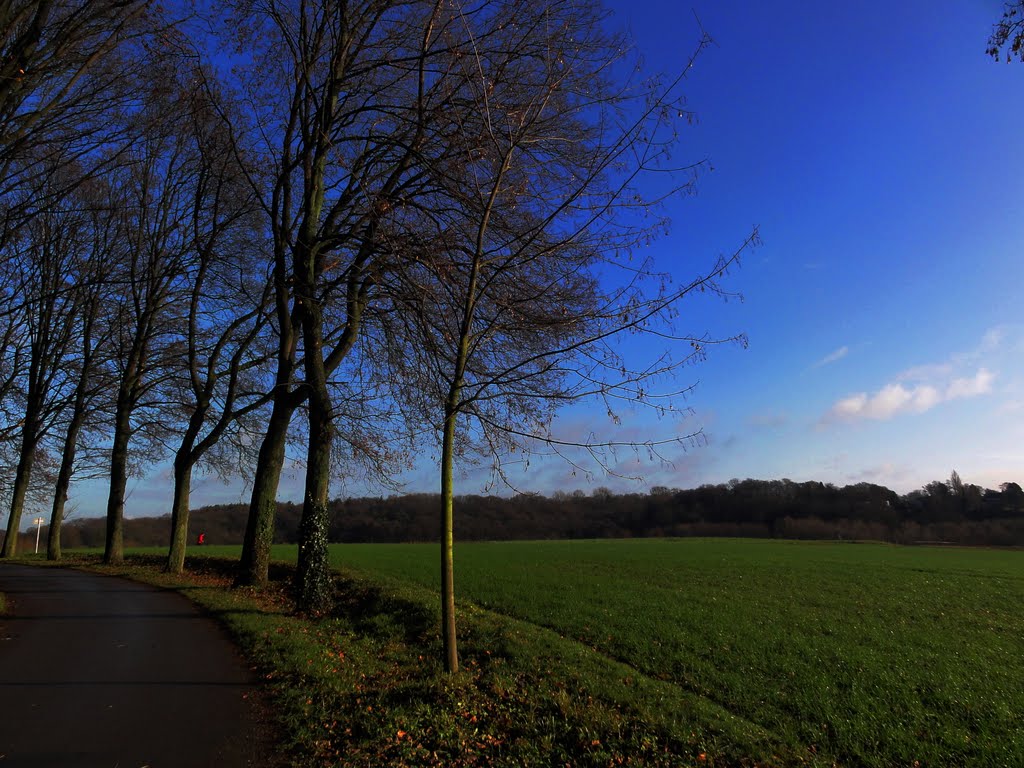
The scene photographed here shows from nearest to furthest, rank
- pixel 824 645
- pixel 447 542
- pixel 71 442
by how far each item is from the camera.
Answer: pixel 447 542 < pixel 824 645 < pixel 71 442

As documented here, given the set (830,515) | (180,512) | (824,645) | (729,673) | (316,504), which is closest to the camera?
(729,673)

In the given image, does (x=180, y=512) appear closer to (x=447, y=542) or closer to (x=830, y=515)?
(x=447, y=542)

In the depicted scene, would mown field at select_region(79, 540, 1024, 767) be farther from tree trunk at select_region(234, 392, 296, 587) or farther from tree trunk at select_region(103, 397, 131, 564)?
tree trunk at select_region(103, 397, 131, 564)

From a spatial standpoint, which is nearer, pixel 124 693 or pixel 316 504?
pixel 124 693

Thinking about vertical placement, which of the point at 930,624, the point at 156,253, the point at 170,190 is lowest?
the point at 930,624

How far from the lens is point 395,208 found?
10.2 meters

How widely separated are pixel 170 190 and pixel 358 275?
13925mm

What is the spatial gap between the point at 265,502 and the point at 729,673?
36.2 feet

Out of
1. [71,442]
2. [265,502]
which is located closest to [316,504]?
[265,502]

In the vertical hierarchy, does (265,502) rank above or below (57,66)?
below

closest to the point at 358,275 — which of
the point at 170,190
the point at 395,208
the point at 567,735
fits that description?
the point at 395,208

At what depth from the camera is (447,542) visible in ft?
24.3

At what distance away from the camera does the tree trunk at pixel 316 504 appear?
1255 centimetres

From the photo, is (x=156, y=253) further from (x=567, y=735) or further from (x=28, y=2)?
(x=567, y=735)
